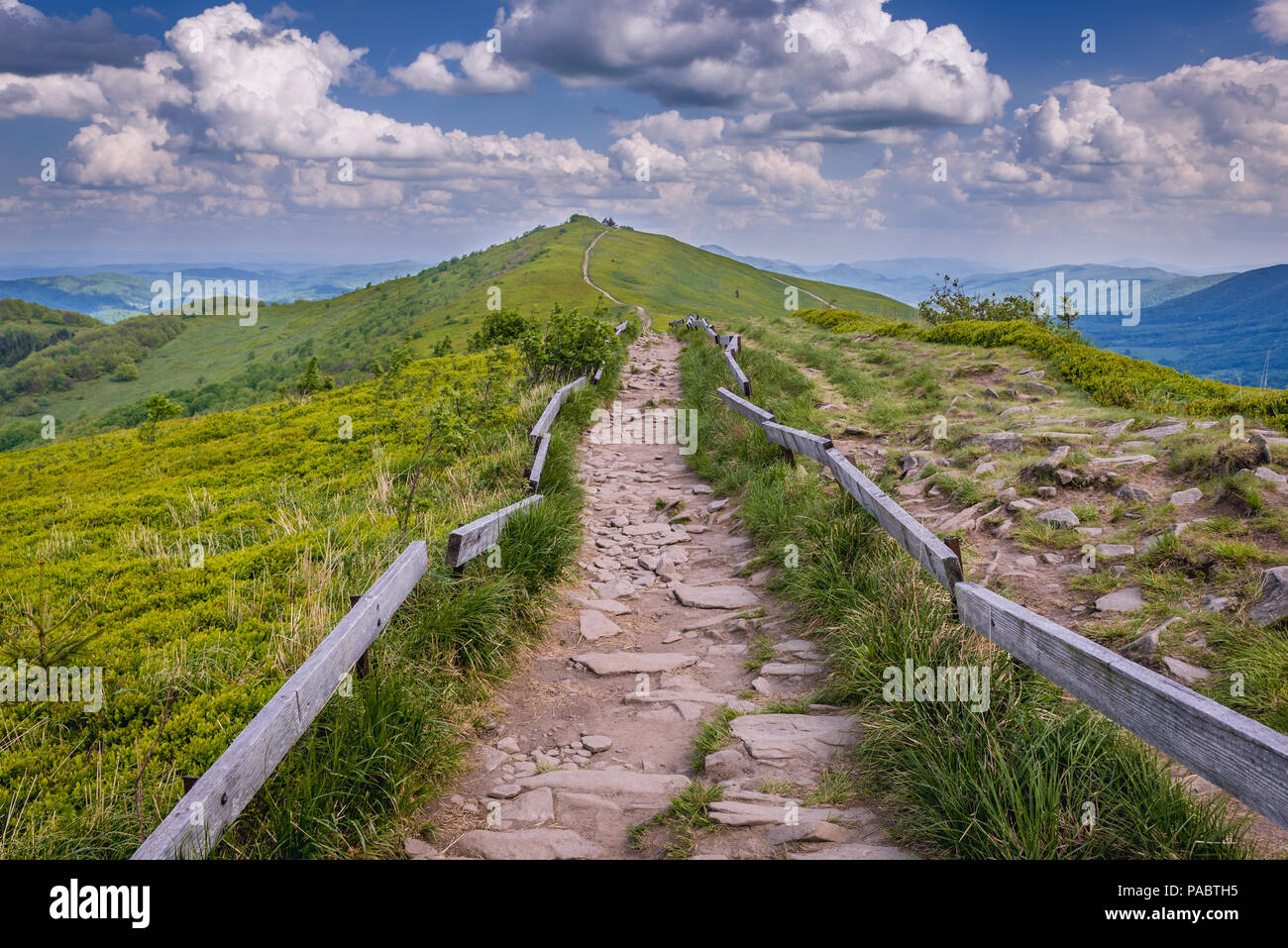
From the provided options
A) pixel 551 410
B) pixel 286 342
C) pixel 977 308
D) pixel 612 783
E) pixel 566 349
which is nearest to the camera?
pixel 612 783

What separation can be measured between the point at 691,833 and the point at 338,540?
4.88 metres

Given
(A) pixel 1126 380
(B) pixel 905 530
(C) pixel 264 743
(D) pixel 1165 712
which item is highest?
(A) pixel 1126 380

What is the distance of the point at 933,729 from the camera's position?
348 centimetres

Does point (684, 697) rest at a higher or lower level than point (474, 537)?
lower

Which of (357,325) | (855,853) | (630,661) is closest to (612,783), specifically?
(855,853)

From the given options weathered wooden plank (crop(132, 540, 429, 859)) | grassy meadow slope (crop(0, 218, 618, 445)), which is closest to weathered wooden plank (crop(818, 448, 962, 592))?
weathered wooden plank (crop(132, 540, 429, 859))

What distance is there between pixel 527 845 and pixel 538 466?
16.6ft

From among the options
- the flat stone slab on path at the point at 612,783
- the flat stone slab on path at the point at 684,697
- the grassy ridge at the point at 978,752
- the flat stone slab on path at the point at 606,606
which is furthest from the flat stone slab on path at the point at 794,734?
the flat stone slab on path at the point at 606,606

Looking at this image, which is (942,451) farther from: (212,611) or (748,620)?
(212,611)

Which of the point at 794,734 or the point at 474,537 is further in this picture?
the point at 474,537

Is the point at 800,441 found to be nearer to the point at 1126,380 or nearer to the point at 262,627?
the point at 262,627

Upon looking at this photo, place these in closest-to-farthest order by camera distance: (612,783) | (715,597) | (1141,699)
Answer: (1141,699)
(612,783)
(715,597)

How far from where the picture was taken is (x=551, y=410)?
11227mm

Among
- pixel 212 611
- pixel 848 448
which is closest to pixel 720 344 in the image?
pixel 848 448
